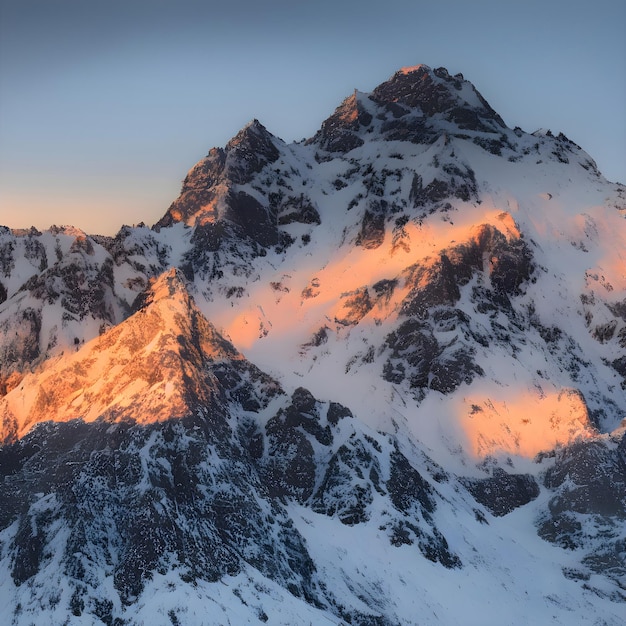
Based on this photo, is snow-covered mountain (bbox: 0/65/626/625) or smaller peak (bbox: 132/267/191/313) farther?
smaller peak (bbox: 132/267/191/313)

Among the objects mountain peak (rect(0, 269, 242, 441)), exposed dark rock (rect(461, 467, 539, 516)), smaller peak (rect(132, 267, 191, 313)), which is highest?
smaller peak (rect(132, 267, 191, 313))

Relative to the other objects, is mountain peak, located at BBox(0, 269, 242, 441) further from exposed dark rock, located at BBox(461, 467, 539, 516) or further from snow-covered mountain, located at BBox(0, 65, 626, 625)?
exposed dark rock, located at BBox(461, 467, 539, 516)

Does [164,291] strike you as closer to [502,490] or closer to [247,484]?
[247,484]

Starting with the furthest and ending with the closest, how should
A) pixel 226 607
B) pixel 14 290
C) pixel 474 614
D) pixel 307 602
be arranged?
pixel 14 290
pixel 474 614
pixel 307 602
pixel 226 607

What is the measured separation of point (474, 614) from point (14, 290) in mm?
114467

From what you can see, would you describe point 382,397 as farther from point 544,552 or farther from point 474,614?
point 474,614

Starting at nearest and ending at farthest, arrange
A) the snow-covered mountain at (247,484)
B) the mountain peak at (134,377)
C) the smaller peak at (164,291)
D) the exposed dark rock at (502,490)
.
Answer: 1. the snow-covered mountain at (247,484)
2. the mountain peak at (134,377)
3. the smaller peak at (164,291)
4. the exposed dark rock at (502,490)

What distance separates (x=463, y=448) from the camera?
18650 cm

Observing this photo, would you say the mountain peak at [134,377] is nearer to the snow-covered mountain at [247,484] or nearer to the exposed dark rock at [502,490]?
the snow-covered mountain at [247,484]

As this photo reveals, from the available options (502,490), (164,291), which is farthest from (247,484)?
(502,490)

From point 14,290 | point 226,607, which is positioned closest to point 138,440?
point 226,607

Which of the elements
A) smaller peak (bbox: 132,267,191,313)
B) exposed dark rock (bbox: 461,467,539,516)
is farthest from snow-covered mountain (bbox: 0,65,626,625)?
smaller peak (bbox: 132,267,191,313)

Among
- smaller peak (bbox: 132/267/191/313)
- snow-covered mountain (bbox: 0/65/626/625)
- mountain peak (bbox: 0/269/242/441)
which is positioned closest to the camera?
snow-covered mountain (bbox: 0/65/626/625)

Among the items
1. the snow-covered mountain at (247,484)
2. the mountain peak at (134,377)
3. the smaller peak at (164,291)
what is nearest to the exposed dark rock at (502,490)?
the snow-covered mountain at (247,484)
